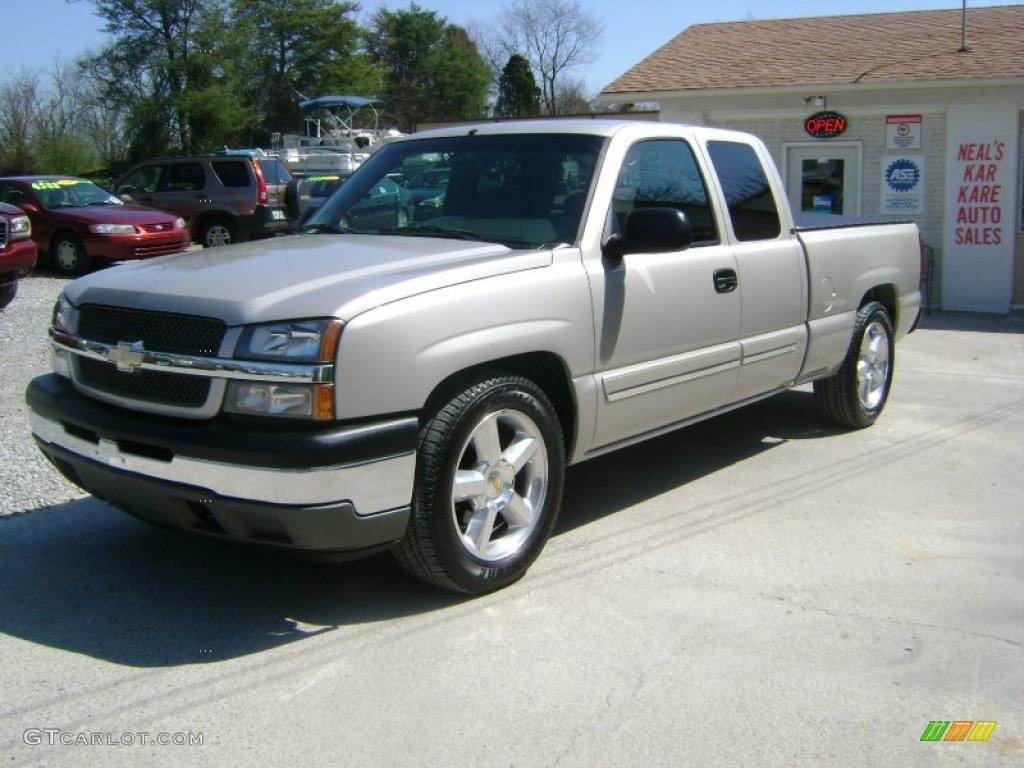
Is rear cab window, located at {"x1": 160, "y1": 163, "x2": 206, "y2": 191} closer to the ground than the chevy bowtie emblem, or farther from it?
farther from it

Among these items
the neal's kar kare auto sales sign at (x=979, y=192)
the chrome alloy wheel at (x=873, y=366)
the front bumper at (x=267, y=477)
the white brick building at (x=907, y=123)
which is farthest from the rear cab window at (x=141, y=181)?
the front bumper at (x=267, y=477)

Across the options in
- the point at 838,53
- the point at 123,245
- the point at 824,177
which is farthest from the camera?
the point at 123,245

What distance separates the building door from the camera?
14141 millimetres

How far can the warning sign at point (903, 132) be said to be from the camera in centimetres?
1363

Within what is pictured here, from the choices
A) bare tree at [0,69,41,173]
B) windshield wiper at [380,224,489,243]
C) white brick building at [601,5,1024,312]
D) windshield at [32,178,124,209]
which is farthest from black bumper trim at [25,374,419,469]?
bare tree at [0,69,41,173]

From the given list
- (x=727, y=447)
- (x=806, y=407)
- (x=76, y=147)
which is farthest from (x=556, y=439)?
(x=76, y=147)

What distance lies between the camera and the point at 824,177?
14398 mm

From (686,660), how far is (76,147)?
36.3 meters

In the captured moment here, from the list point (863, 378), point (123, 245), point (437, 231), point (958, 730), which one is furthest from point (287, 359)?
point (123, 245)

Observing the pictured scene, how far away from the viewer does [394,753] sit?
10.6 ft

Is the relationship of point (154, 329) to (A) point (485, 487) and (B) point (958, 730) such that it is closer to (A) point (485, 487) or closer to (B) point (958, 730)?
(A) point (485, 487)

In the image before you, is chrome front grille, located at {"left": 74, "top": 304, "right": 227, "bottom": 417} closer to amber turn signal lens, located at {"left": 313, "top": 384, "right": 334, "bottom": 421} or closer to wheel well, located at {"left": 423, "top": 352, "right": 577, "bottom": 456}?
amber turn signal lens, located at {"left": 313, "top": 384, "right": 334, "bottom": 421}

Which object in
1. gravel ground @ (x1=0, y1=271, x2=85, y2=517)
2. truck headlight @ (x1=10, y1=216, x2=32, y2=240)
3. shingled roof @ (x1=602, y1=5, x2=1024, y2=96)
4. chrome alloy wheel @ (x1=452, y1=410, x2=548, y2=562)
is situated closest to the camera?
chrome alloy wheel @ (x1=452, y1=410, x2=548, y2=562)

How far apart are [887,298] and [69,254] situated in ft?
41.2
